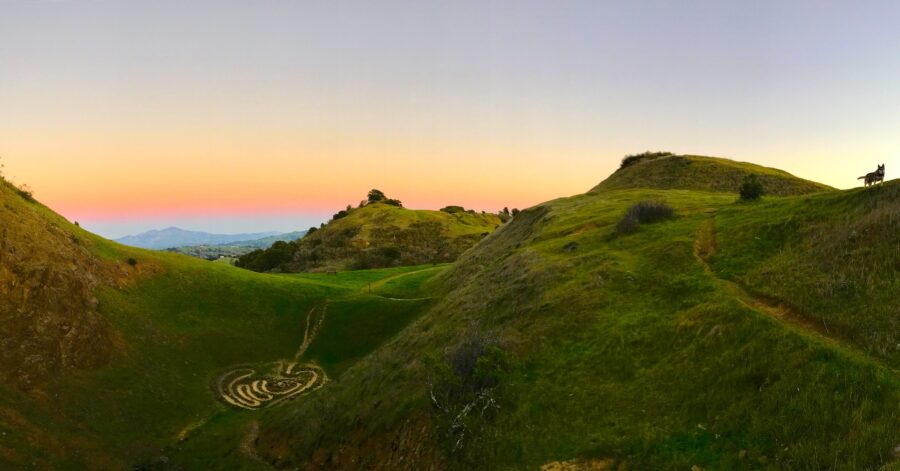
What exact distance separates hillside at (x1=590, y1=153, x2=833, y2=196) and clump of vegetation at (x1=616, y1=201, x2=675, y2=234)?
32607 mm

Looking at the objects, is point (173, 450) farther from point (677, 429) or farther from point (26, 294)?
point (677, 429)

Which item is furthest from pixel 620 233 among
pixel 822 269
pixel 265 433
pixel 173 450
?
pixel 173 450

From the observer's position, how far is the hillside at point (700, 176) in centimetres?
6950

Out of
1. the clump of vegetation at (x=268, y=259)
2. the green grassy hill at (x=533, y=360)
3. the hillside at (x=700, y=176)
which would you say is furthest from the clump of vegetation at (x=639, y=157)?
the clump of vegetation at (x=268, y=259)

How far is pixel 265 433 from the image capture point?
3356 centimetres

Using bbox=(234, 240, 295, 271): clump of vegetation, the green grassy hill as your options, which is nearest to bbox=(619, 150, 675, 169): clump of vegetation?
the green grassy hill

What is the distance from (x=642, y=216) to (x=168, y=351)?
46.0 m

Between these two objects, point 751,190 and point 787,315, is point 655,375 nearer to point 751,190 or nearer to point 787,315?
point 787,315

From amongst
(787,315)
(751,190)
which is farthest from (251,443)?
(751,190)

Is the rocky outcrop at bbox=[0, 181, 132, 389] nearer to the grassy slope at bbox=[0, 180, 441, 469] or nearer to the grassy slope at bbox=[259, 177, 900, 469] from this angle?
the grassy slope at bbox=[0, 180, 441, 469]

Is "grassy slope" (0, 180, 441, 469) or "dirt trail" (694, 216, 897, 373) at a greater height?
"dirt trail" (694, 216, 897, 373)

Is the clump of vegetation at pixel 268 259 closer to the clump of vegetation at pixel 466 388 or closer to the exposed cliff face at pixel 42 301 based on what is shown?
the exposed cliff face at pixel 42 301

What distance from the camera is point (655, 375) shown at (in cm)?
1900

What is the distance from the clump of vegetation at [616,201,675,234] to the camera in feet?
133
